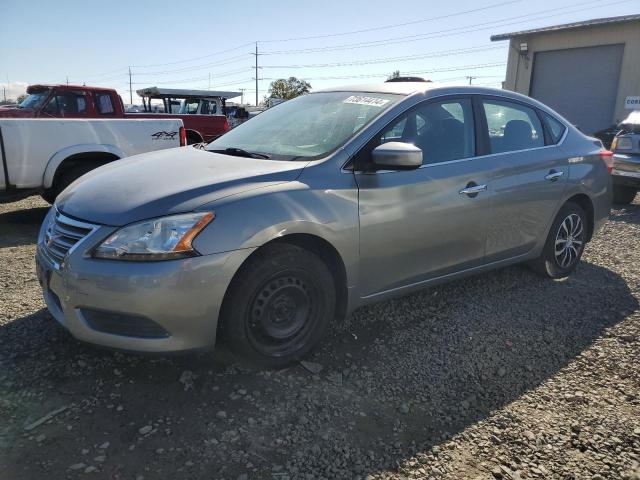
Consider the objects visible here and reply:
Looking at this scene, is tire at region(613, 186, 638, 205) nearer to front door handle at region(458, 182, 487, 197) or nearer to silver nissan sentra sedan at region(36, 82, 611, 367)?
silver nissan sentra sedan at region(36, 82, 611, 367)

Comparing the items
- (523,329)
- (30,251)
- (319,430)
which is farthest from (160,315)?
(30,251)

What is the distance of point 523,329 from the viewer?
365 centimetres

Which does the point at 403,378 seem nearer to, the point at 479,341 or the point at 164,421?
the point at 479,341

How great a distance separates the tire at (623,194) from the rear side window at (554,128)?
4.67m

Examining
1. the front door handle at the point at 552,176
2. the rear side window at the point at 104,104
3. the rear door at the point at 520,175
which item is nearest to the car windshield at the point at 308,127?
the rear door at the point at 520,175

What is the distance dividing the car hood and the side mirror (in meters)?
0.47

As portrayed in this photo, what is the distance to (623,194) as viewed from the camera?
841cm

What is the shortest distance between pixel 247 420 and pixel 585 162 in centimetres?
371

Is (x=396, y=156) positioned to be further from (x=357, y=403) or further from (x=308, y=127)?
(x=357, y=403)

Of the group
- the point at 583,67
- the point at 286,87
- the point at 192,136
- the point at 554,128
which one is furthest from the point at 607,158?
the point at 286,87

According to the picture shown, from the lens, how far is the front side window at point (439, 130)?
3.43m

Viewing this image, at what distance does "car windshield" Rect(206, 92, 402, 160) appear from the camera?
10.7 ft

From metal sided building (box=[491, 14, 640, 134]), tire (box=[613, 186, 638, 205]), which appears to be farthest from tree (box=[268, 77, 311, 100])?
tire (box=[613, 186, 638, 205])

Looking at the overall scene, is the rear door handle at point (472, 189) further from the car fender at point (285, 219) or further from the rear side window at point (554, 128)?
the rear side window at point (554, 128)
